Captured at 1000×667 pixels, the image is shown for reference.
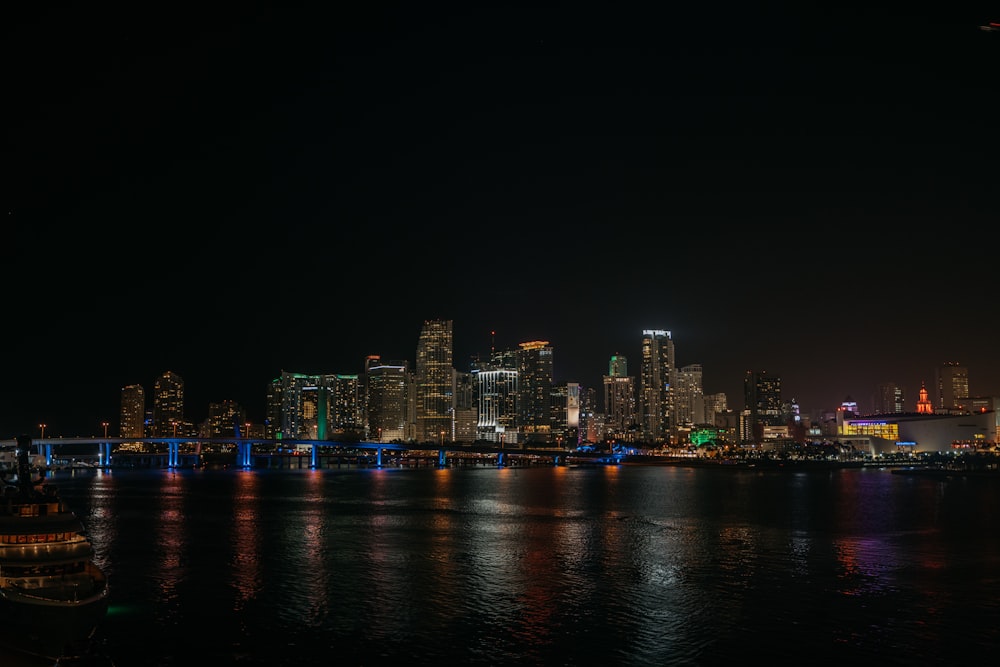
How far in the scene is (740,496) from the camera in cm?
10825

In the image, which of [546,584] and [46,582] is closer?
[46,582]

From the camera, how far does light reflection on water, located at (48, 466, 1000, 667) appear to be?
31.7 metres

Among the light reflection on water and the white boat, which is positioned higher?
the white boat

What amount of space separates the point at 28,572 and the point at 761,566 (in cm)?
3828

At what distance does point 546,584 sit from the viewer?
43.4 meters

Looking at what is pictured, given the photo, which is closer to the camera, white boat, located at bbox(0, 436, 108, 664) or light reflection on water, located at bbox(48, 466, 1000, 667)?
white boat, located at bbox(0, 436, 108, 664)

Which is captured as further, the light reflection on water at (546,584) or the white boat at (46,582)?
the light reflection on water at (546,584)

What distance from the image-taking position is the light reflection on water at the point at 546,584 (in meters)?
31.7

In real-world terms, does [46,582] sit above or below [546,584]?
above

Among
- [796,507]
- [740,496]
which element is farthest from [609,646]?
[740,496]

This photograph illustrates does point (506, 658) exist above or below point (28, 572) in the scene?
below

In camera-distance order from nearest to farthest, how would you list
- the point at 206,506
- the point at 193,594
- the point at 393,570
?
the point at 193,594 < the point at 393,570 < the point at 206,506

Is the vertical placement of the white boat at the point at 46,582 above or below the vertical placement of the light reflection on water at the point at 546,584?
above

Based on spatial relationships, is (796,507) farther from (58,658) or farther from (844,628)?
(58,658)
